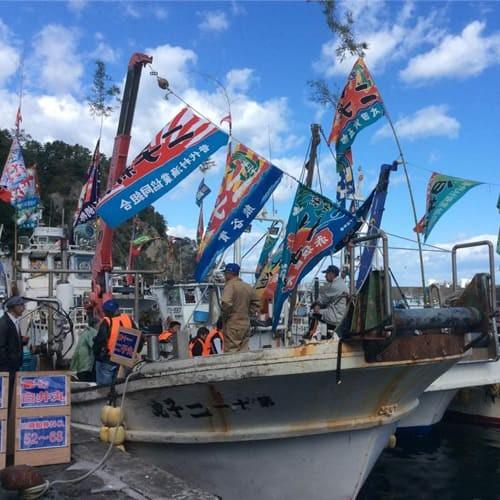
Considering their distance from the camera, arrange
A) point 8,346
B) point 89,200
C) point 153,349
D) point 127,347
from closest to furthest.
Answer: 1. point 8,346
2. point 127,347
3. point 153,349
4. point 89,200

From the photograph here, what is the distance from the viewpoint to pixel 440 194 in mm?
12688

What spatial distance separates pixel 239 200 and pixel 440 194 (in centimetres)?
638

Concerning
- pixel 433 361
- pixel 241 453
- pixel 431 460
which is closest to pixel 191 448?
pixel 241 453

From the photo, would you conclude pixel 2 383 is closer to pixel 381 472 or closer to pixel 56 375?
pixel 56 375

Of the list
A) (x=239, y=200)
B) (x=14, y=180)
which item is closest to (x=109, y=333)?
(x=239, y=200)

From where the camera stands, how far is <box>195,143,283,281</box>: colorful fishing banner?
799cm

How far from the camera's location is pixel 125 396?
21.0 ft

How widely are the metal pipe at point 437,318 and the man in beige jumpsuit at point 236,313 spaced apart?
6.05 feet

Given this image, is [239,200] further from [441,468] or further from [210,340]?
[441,468]

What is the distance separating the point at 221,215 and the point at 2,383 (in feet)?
12.8

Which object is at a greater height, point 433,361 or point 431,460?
point 433,361

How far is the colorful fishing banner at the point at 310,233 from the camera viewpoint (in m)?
8.16

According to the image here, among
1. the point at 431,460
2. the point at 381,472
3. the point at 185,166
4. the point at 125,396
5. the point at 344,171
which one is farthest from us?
the point at 344,171

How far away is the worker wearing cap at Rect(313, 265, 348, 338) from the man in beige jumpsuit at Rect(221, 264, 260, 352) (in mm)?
1037
